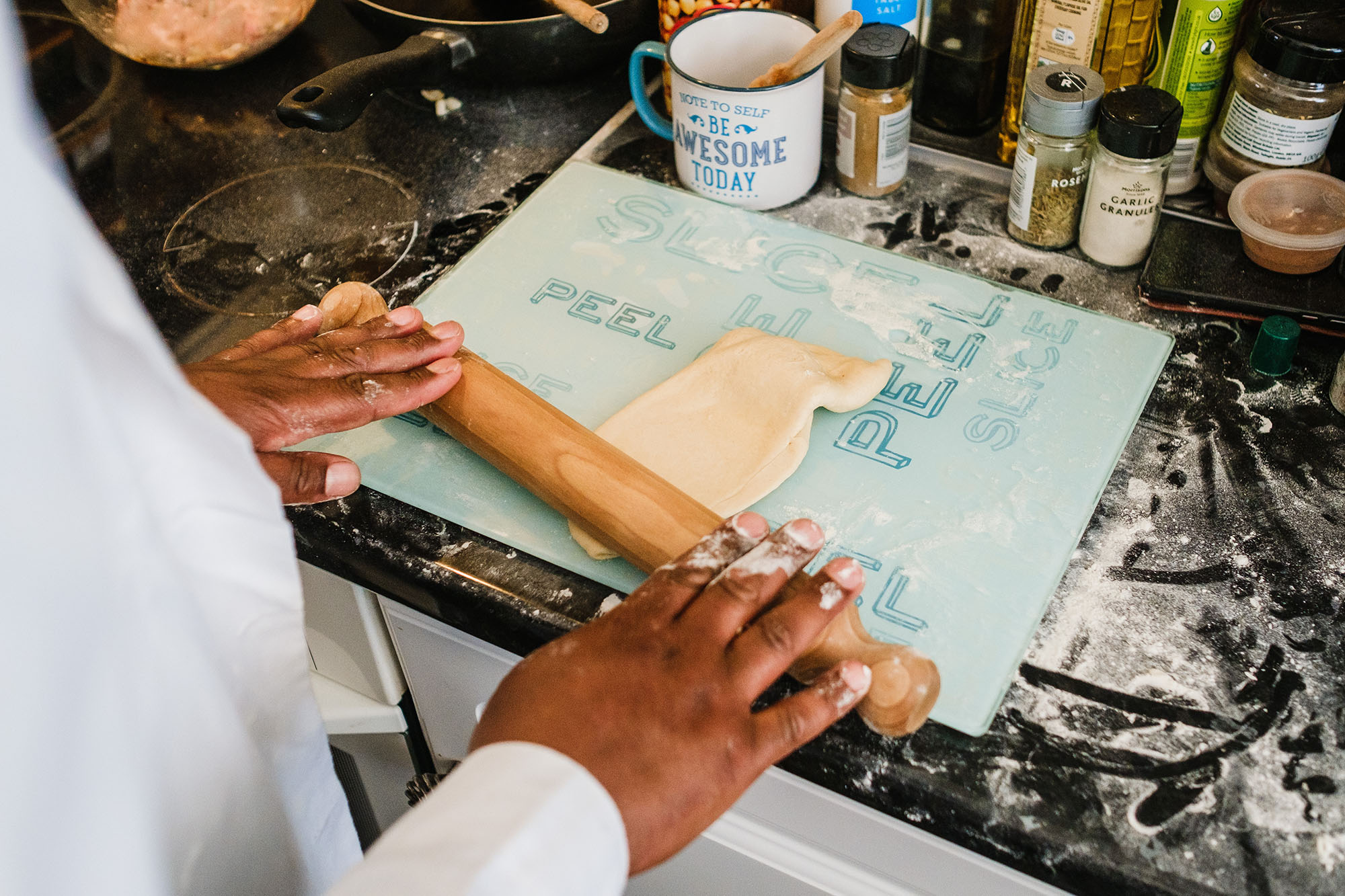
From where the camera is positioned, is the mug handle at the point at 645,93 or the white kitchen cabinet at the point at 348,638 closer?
the white kitchen cabinet at the point at 348,638

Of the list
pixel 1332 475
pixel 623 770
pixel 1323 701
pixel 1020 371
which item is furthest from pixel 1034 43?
pixel 623 770

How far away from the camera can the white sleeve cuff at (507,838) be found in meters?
0.43

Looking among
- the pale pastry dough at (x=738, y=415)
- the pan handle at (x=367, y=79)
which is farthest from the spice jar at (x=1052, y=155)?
the pan handle at (x=367, y=79)

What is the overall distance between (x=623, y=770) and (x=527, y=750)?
48mm

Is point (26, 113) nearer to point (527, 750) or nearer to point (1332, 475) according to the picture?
point (527, 750)

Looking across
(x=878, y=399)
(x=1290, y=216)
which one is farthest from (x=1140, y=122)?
(x=878, y=399)

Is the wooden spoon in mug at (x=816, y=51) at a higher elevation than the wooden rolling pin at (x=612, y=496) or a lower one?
higher

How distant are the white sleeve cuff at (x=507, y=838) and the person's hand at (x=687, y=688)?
0.02 metres

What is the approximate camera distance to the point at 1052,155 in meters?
0.85

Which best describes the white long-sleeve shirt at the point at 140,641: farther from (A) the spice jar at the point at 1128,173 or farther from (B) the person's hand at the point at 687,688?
(A) the spice jar at the point at 1128,173

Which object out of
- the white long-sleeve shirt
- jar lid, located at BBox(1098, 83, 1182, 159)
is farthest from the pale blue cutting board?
the white long-sleeve shirt

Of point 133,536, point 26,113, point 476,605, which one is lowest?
point 476,605

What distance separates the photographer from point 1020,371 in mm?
793

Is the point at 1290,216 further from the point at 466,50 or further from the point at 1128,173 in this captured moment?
the point at 466,50
